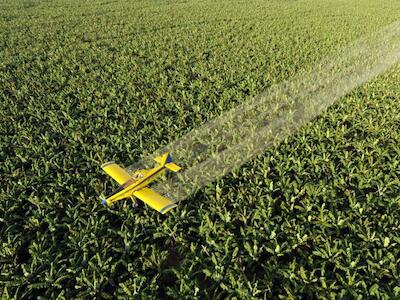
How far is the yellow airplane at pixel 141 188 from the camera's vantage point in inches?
339

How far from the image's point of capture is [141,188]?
365 inches

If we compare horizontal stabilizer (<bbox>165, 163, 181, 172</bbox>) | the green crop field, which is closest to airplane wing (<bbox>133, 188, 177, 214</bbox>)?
the green crop field

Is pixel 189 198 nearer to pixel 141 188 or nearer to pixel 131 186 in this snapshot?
pixel 141 188

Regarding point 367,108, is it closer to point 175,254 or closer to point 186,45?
point 175,254

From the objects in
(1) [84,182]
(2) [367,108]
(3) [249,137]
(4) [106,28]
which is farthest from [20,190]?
(4) [106,28]

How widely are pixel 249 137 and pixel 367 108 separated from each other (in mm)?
6828

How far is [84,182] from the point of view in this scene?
10.5 metres

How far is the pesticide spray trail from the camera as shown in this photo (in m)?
10.9

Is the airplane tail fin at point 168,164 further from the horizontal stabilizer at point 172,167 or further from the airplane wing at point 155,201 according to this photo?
the airplane wing at point 155,201

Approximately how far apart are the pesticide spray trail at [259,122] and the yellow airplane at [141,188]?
662 millimetres

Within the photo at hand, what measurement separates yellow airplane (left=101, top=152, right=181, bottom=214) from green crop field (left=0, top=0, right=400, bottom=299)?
0.54 m

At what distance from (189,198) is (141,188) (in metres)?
1.54

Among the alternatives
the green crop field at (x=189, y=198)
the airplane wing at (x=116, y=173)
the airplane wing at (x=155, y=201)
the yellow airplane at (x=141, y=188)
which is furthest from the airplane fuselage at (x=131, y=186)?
the airplane wing at (x=116, y=173)

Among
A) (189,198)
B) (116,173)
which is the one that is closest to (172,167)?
(189,198)
